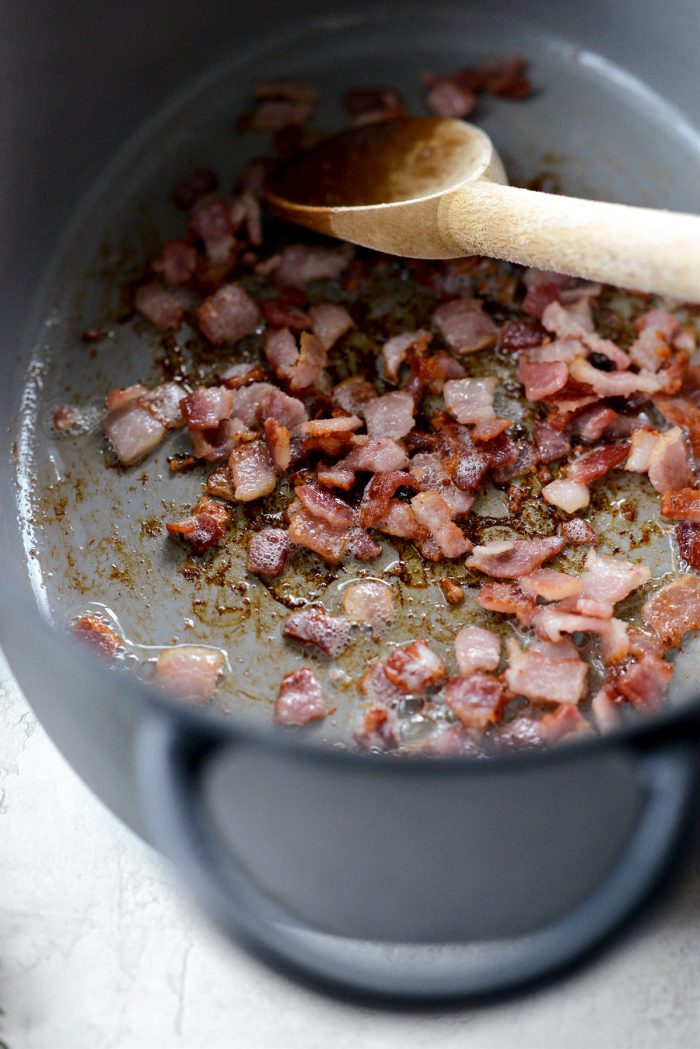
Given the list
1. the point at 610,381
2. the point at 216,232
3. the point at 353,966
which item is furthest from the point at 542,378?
the point at 353,966

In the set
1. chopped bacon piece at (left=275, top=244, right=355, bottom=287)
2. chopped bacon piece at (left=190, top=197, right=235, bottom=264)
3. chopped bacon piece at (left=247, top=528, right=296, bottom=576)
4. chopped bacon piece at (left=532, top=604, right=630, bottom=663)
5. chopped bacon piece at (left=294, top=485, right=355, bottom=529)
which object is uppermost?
chopped bacon piece at (left=190, top=197, right=235, bottom=264)

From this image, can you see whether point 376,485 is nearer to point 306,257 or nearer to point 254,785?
point 306,257

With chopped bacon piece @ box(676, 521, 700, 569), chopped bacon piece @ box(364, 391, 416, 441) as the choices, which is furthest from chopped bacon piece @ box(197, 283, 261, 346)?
chopped bacon piece @ box(676, 521, 700, 569)

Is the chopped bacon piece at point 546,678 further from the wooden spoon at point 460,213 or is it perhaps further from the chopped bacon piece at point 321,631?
the wooden spoon at point 460,213

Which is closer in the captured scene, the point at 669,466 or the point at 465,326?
the point at 669,466

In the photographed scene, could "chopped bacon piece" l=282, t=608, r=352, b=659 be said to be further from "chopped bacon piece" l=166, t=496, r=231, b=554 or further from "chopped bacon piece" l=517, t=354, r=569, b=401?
"chopped bacon piece" l=517, t=354, r=569, b=401

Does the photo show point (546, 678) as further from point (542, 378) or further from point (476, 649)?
point (542, 378)
